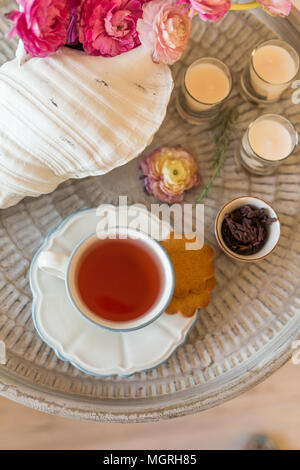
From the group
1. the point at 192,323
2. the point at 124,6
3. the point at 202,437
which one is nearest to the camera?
the point at 124,6

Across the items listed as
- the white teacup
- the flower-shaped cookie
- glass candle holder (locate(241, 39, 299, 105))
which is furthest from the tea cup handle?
glass candle holder (locate(241, 39, 299, 105))

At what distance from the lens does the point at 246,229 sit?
1.82ft

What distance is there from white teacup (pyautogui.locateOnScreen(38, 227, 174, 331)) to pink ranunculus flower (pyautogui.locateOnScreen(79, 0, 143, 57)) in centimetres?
21

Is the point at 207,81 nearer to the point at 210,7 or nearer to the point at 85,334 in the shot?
the point at 210,7

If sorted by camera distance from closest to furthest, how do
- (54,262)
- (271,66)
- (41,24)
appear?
Result: (41,24), (54,262), (271,66)

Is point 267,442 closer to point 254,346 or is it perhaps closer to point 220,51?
point 254,346

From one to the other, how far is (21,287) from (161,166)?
0.25 m

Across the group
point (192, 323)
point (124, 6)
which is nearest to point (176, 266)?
point (192, 323)

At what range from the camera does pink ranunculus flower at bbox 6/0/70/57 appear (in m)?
0.39

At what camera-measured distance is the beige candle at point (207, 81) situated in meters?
0.59

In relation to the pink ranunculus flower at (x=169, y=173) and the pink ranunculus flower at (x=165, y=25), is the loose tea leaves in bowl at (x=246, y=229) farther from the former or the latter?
the pink ranunculus flower at (x=165, y=25)

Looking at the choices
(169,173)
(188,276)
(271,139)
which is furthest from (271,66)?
(188,276)

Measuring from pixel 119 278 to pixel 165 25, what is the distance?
30 centimetres

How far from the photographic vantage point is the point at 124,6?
42 centimetres
